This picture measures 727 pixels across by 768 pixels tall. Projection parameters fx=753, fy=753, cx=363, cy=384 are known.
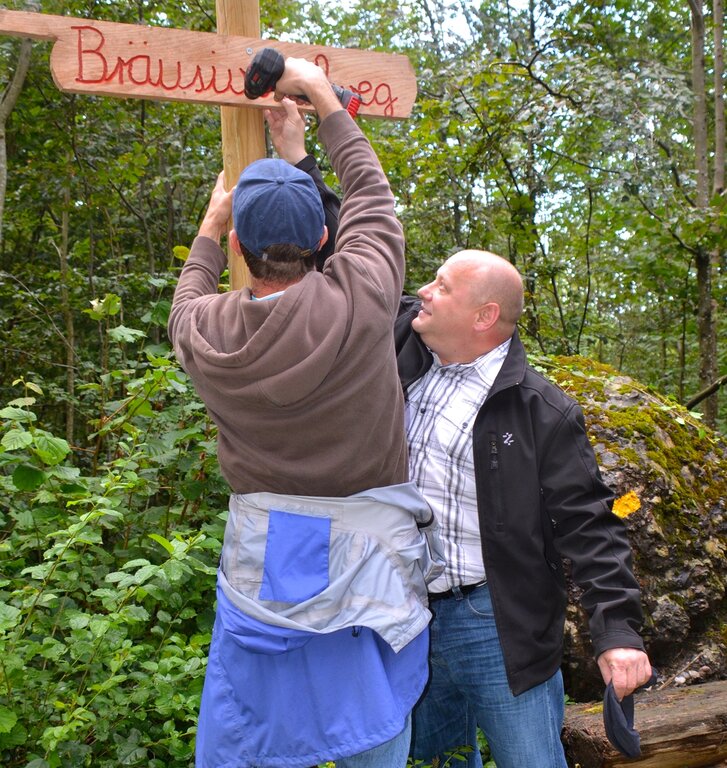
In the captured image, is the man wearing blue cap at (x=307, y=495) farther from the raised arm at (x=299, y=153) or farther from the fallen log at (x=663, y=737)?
the fallen log at (x=663, y=737)

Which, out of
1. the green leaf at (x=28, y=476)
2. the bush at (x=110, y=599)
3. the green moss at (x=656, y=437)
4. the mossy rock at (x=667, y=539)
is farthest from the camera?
the green moss at (x=656, y=437)

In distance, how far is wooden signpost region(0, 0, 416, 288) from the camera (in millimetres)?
2068

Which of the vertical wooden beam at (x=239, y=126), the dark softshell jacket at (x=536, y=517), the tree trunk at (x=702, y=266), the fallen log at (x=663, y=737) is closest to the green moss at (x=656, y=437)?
the fallen log at (x=663, y=737)

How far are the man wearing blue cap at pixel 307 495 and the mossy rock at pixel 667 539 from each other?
1904mm

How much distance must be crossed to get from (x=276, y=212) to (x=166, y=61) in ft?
2.77

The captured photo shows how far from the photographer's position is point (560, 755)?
A: 85.6 inches

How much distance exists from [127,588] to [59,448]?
0.55 meters

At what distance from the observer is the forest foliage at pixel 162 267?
2.56 meters

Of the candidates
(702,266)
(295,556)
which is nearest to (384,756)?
(295,556)

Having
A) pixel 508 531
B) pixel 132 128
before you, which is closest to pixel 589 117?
pixel 132 128

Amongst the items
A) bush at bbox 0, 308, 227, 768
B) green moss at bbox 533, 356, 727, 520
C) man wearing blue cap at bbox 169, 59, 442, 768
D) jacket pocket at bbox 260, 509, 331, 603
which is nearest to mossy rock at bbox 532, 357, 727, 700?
green moss at bbox 533, 356, 727, 520

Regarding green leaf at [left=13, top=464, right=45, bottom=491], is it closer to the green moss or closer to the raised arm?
the raised arm

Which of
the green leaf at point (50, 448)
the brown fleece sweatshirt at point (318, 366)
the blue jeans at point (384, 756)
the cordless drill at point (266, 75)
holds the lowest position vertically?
the blue jeans at point (384, 756)

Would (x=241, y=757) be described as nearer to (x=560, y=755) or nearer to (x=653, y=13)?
(x=560, y=755)
